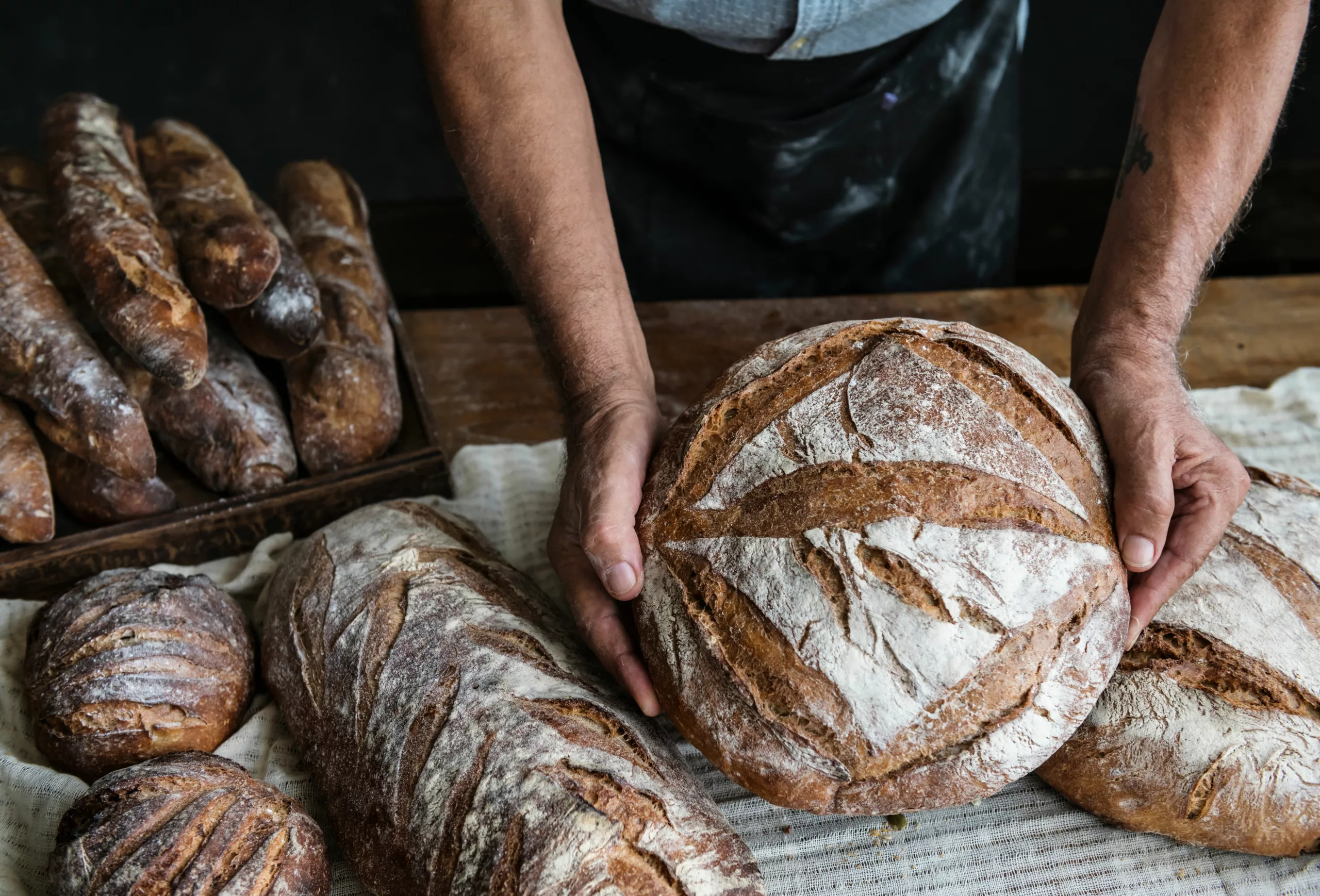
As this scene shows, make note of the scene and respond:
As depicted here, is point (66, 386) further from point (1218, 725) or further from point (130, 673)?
point (1218, 725)

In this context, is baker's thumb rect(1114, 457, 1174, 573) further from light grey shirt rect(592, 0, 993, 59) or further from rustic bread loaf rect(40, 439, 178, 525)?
rustic bread loaf rect(40, 439, 178, 525)

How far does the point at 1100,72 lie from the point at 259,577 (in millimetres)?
3809

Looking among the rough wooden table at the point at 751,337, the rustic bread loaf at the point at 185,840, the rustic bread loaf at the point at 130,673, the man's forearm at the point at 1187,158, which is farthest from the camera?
the rough wooden table at the point at 751,337

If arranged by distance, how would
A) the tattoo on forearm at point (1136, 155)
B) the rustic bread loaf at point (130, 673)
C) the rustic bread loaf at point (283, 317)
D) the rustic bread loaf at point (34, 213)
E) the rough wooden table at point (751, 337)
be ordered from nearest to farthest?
1. the rustic bread loaf at point (130, 673)
2. the tattoo on forearm at point (1136, 155)
3. the rustic bread loaf at point (283, 317)
4. the rustic bread loaf at point (34, 213)
5. the rough wooden table at point (751, 337)

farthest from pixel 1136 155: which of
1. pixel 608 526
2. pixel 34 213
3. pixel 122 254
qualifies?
pixel 34 213

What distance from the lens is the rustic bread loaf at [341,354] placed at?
2068 millimetres

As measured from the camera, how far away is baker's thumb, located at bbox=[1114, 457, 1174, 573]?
1372mm

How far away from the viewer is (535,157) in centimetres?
183

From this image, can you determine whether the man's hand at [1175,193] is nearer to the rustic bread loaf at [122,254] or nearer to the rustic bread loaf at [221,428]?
the rustic bread loaf at [221,428]

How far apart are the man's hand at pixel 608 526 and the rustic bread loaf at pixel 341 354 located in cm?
60

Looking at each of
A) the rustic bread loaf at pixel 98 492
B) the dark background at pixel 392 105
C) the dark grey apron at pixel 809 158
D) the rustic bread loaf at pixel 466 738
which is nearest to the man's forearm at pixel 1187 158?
the dark grey apron at pixel 809 158

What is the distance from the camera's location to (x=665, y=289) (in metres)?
2.84

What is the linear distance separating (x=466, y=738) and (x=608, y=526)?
0.36 metres

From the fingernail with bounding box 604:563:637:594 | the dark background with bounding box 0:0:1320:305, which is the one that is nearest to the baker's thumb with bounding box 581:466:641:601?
the fingernail with bounding box 604:563:637:594
